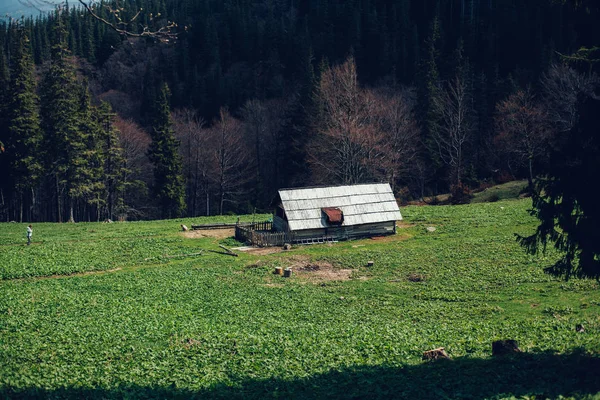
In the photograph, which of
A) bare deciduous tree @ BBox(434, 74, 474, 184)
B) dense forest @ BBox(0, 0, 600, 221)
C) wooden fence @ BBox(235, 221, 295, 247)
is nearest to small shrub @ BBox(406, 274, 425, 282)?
wooden fence @ BBox(235, 221, 295, 247)

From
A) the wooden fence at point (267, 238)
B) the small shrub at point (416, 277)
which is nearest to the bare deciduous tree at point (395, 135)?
the wooden fence at point (267, 238)

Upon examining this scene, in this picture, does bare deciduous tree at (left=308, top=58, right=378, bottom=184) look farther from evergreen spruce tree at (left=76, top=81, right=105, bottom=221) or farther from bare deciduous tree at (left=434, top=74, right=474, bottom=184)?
evergreen spruce tree at (left=76, top=81, right=105, bottom=221)

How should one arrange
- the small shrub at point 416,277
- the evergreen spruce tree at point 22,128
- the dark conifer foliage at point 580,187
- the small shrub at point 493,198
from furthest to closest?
the evergreen spruce tree at point 22,128 < the small shrub at point 493,198 < the small shrub at point 416,277 < the dark conifer foliage at point 580,187

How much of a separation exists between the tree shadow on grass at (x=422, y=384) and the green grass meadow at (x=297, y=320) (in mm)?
64

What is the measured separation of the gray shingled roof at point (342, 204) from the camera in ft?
150

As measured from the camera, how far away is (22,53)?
66.9 metres

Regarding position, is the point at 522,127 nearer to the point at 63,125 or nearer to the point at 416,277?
the point at 416,277

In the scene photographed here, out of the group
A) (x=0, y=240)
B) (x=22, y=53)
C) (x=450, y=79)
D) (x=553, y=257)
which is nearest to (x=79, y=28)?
(x=22, y=53)

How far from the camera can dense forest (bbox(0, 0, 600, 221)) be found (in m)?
66.4

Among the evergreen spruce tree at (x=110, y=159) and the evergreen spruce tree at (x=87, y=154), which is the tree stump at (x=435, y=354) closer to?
the evergreen spruce tree at (x=87, y=154)

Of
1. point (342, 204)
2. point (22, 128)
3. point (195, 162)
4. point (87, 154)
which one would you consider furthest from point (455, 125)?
point (22, 128)

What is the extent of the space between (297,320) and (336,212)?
20305 mm

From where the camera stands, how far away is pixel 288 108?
93.8 meters

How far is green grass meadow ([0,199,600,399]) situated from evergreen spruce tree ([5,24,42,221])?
22.5 metres
